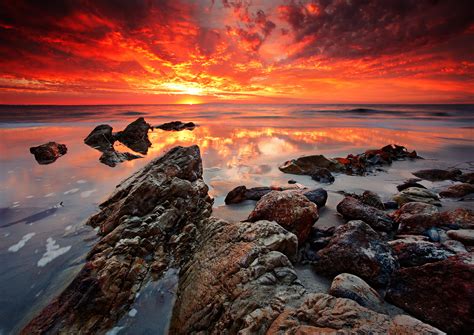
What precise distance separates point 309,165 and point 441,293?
6009 millimetres

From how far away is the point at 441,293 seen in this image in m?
2.37

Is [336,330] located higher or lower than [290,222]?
higher

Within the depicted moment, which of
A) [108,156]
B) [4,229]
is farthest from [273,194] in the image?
[108,156]

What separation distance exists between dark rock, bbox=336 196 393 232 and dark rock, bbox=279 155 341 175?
10.1ft

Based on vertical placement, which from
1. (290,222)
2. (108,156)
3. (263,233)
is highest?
(263,233)

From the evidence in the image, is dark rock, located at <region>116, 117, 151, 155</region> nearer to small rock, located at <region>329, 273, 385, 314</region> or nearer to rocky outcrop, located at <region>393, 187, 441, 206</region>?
rocky outcrop, located at <region>393, 187, 441, 206</region>

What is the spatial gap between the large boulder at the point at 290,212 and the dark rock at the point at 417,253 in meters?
1.20

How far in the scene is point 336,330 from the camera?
181cm

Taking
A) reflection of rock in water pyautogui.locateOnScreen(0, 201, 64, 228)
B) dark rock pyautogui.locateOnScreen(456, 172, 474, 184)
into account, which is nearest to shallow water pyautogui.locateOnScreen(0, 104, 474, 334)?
reflection of rock in water pyautogui.locateOnScreen(0, 201, 64, 228)

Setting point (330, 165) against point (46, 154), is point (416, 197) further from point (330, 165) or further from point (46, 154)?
point (46, 154)

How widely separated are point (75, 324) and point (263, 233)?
222 cm

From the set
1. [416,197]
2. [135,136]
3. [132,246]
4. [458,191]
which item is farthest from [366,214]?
[135,136]

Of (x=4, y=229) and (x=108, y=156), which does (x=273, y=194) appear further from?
(x=108, y=156)

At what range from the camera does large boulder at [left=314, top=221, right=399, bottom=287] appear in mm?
2994
